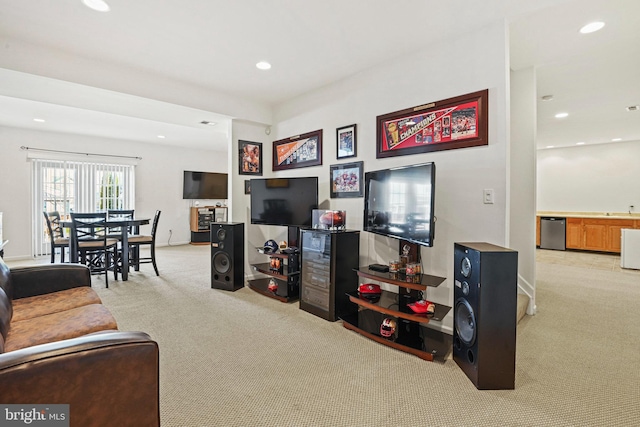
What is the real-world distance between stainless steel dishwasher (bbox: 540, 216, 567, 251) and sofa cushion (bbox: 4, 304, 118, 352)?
8.69 meters

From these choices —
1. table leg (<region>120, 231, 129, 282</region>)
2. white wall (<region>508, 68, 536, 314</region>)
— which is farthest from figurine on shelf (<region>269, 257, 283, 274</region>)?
white wall (<region>508, 68, 536, 314</region>)

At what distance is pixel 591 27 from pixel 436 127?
1415mm

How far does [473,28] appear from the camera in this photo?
2.53m

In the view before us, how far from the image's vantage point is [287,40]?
2.79 metres

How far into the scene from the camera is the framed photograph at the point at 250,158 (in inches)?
174

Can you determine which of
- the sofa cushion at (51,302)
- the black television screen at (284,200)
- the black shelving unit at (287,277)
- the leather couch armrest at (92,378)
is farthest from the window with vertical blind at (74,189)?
the leather couch armrest at (92,378)

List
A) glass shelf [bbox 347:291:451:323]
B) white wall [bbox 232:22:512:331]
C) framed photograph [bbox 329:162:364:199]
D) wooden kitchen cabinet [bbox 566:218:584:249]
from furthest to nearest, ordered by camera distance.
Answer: wooden kitchen cabinet [bbox 566:218:584:249] < framed photograph [bbox 329:162:364:199] < white wall [bbox 232:22:512:331] < glass shelf [bbox 347:291:451:323]

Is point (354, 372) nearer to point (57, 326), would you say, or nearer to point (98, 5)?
point (57, 326)

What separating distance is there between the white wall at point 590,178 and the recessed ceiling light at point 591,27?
6.24 meters

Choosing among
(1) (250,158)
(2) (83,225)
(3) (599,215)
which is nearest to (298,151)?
(1) (250,158)

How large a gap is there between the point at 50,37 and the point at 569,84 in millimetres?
5487

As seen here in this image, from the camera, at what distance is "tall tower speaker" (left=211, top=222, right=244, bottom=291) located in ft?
12.9

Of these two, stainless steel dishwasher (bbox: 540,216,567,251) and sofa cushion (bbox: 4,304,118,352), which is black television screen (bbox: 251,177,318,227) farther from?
stainless steel dishwasher (bbox: 540,216,567,251)

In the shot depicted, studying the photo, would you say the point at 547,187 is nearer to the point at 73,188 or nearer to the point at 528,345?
the point at 528,345
